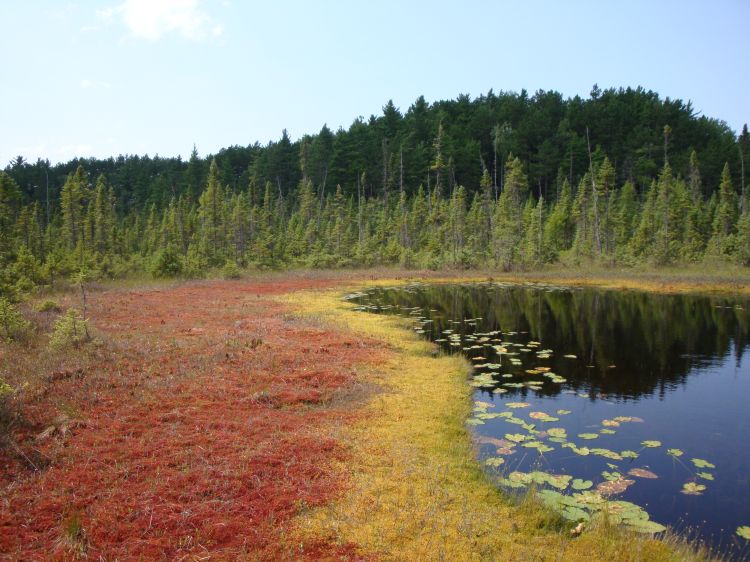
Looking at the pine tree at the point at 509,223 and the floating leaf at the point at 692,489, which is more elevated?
the pine tree at the point at 509,223

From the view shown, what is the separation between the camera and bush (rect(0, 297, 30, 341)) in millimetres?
13078

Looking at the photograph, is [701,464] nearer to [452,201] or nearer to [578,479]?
[578,479]

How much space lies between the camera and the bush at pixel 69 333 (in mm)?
13282

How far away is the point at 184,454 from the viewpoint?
7.98 metres

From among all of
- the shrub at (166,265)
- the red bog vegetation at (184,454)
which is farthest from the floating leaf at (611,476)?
the shrub at (166,265)

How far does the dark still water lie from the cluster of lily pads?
0.09ft

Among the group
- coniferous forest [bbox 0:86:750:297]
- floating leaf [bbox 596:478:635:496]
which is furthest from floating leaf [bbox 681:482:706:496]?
coniferous forest [bbox 0:86:750:297]

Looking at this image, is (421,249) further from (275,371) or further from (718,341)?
(275,371)

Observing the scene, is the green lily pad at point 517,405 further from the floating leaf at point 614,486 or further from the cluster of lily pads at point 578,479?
the floating leaf at point 614,486

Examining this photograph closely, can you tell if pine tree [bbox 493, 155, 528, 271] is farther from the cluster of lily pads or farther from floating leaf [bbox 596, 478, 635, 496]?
floating leaf [bbox 596, 478, 635, 496]

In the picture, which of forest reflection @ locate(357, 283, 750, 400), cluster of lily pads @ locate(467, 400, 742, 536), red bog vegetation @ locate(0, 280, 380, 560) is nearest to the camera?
red bog vegetation @ locate(0, 280, 380, 560)

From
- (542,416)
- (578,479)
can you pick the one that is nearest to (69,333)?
(542,416)

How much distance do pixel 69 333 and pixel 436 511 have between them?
12.1 metres

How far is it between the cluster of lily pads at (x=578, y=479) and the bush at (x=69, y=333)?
11.2 metres
